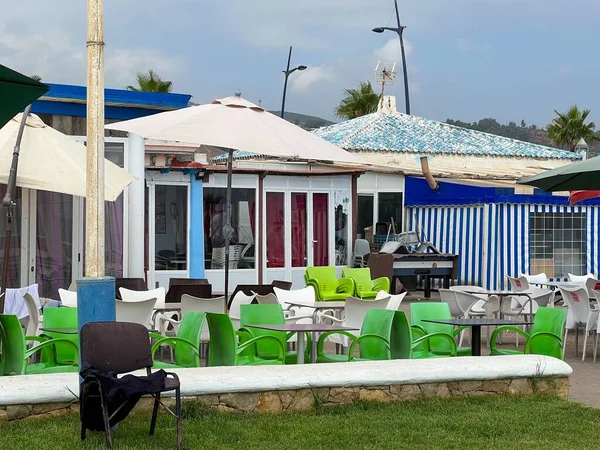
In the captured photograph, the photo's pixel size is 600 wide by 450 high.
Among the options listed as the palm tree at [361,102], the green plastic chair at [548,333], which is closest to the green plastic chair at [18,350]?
the green plastic chair at [548,333]

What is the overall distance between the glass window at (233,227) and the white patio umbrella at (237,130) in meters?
8.60

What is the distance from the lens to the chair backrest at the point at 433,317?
9.78 m

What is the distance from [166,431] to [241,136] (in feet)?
12.5

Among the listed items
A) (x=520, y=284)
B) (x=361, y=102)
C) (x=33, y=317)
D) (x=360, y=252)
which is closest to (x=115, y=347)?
(x=33, y=317)

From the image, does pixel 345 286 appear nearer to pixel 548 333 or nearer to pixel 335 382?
pixel 548 333

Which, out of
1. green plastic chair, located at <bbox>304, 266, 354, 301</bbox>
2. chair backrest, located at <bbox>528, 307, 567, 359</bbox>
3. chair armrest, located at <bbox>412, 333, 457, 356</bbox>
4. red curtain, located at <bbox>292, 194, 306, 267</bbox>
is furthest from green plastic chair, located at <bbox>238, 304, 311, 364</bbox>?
red curtain, located at <bbox>292, 194, 306, 267</bbox>

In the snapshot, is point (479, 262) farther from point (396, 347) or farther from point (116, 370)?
point (116, 370)

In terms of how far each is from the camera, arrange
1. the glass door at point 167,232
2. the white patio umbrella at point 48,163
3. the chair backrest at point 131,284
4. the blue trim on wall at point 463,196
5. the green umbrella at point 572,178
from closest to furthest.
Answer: the white patio umbrella at point 48,163
the chair backrest at point 131,284
the green umbrella at point 572,178
the glass door at point 167,232
the blue trim on wall at point 463,196

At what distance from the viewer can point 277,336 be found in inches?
344

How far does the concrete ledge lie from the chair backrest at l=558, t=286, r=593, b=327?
3668 mm

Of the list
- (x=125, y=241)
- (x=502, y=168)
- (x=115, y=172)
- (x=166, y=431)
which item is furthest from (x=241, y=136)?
(x=502, y=168)

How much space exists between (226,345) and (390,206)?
1946 centimetres

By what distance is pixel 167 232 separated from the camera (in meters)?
18.2

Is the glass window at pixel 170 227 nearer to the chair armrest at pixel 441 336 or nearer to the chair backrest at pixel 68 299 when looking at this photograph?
the chair backrest at pixel 68 299
